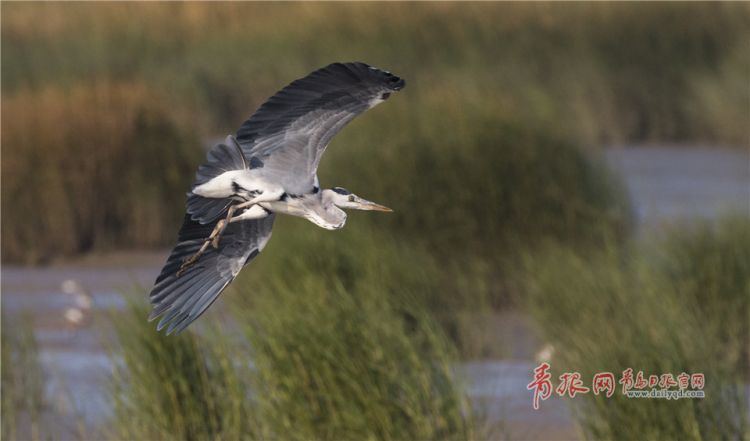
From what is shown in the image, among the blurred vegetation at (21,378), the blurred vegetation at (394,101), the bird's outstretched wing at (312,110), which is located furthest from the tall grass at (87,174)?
the bird's outstretched wing at (312,110)

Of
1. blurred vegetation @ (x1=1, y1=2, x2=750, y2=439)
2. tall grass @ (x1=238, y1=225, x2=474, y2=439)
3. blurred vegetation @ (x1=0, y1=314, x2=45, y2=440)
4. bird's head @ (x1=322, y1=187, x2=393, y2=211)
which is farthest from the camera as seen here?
blurred vegetation @ (x1=0, y1=314, x2=45, y2=440)

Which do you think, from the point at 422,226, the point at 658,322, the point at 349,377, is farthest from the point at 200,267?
the point at 422,226

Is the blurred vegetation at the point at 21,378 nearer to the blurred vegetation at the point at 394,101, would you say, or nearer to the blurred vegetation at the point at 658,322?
the blurred vegetation at the point at 658,322

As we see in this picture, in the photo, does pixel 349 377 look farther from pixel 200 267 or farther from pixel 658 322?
pixel 200 267

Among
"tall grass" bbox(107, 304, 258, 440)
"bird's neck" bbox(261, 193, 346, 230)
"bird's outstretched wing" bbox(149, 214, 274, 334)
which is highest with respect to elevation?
"bird's neck" bbox(261, 193, 346, 230)

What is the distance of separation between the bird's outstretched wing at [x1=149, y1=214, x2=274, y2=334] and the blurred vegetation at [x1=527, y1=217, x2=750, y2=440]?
2.04 meters

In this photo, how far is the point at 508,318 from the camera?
10.9 m

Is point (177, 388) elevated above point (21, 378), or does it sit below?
above

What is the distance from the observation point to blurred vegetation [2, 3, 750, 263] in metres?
11.1

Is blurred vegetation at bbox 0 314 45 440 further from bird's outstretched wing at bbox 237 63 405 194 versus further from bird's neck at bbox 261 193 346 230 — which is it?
bird's neck at bbox 261 193 346 230

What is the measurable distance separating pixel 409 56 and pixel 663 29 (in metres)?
4.17

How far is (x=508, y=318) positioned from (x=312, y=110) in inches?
258

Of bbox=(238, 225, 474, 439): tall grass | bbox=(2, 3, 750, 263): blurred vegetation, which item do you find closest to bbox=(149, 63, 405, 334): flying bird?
bbox=(238, 225, 474, 439): tall grass

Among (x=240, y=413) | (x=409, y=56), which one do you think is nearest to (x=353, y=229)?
(x=240, y=413)
